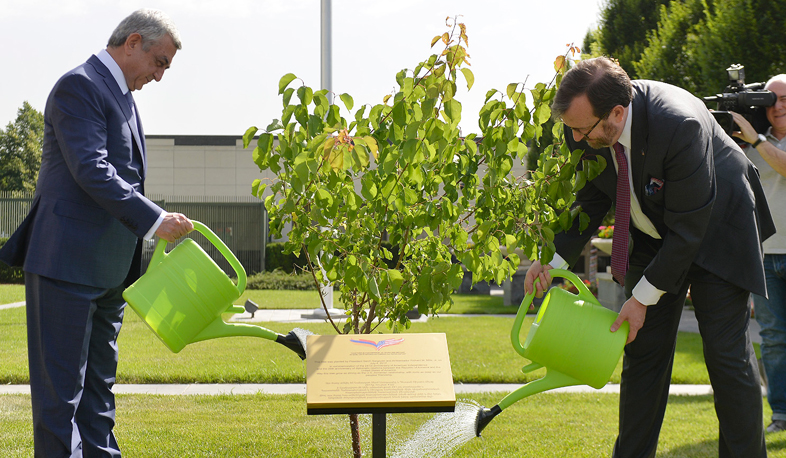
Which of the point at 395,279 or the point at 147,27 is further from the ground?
the point at 147,27

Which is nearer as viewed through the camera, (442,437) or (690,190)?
(690,190)

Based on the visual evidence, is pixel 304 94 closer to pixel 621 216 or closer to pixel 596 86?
pixel 596 86

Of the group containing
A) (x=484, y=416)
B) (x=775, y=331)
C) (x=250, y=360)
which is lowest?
(x=250, y=360)

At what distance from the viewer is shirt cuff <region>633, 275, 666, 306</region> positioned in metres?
2.22

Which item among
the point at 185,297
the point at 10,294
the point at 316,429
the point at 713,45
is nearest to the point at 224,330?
the point at 185,297

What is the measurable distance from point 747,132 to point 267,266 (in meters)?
15.7

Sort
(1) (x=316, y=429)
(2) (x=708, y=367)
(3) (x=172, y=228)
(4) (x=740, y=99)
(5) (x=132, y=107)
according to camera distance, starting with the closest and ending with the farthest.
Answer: (3) (x=172, y=228)
(2) (x=708, y=367)
(5) (x=132, y=107)
(4) (x=740, y=99)
(1) (x=316, y=429)

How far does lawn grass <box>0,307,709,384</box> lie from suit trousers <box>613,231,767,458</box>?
8.41ft

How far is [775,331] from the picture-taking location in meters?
3.53

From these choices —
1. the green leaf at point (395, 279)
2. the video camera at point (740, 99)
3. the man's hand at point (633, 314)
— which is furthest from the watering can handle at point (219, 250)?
the video camera at point (740, 99)

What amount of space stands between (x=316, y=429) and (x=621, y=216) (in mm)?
2198

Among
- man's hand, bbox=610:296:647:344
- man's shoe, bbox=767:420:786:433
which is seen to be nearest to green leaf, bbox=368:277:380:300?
man's hand, bbox=610:296:647:344

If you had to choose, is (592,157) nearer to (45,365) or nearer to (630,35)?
(45,365)

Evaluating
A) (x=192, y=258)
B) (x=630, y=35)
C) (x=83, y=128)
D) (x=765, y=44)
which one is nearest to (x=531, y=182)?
(x=192, y=258)
